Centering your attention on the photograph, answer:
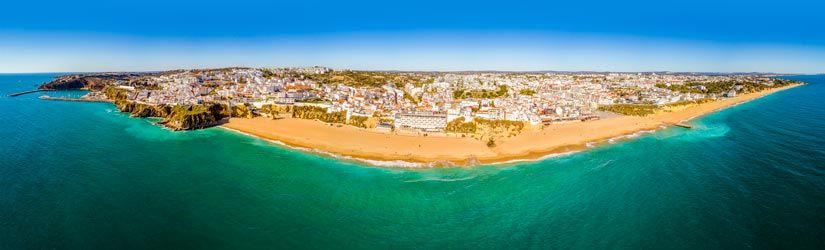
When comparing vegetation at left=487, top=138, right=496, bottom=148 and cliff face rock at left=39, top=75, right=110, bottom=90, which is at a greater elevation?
cliff face rock at left=39, top=75, right=110, bottom=90

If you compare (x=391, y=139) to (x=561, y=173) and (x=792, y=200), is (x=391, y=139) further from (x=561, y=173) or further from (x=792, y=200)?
(x=792, y=200)

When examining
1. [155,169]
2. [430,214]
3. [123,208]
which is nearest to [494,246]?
[430,214]

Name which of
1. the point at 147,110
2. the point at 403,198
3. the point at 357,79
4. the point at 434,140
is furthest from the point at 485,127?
the point at 357,79

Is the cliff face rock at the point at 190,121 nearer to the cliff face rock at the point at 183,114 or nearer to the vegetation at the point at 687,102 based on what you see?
the cliff face rock at the point at 183,114

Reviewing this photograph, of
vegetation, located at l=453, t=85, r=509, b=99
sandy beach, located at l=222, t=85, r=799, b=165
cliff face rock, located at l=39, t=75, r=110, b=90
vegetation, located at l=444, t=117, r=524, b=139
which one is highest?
cliff face rock, located at l=39, t=75, r=110, b=90

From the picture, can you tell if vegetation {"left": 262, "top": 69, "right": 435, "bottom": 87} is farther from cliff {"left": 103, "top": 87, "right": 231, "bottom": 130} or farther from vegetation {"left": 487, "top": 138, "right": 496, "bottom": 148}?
vegetation {"left": 487, "top": 138, "right": 496, "bottom": 148}

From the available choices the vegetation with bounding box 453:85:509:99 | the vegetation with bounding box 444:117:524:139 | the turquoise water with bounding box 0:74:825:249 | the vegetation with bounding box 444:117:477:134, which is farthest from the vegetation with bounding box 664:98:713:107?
the vegetation with bounding box 444:117:477:134

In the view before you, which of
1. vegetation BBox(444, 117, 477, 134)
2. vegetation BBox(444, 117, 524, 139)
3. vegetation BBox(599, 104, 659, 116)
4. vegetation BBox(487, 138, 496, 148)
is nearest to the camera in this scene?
vegetation BBox(487, 138, 496, 148)
